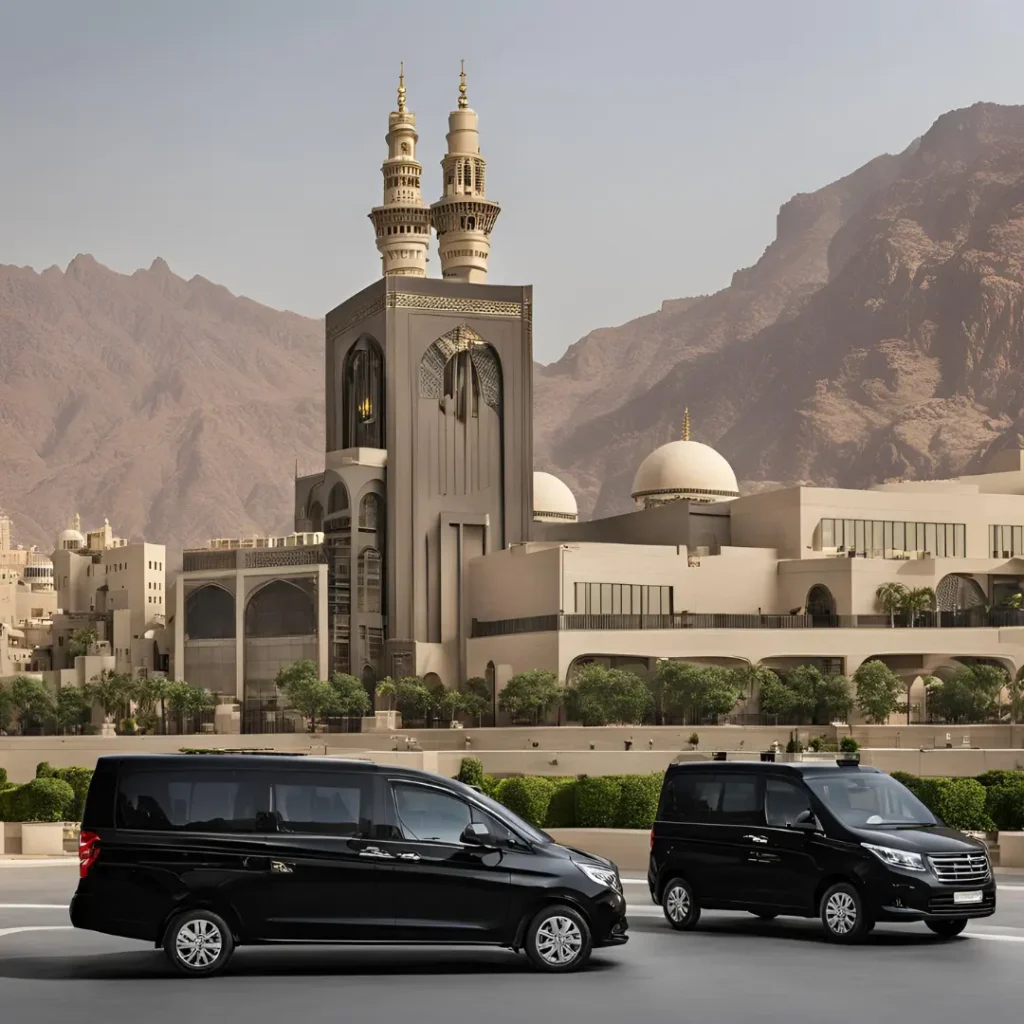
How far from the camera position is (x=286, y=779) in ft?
60.1

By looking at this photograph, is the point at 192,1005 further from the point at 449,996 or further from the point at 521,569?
the point at 521,569

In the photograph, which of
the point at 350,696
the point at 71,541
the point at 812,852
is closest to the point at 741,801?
the point at 812,852

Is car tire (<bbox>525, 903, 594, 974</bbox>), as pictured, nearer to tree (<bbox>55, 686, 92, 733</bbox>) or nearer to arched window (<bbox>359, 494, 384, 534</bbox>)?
arched window (<bbox>359, 494, 384, 534</bbox>)

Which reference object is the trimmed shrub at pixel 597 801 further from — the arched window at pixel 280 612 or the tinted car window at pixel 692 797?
the arched window at pixel 280 612

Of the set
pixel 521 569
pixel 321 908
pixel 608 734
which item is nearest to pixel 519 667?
pixel 521 569

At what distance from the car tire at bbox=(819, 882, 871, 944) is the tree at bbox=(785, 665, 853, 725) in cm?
6541

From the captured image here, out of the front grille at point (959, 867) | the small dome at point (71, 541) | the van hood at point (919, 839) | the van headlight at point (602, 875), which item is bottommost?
the front grille at point (959, 867)

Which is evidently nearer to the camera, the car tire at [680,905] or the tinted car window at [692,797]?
the car tire at [680,905]

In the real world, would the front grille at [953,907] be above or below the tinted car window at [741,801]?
below

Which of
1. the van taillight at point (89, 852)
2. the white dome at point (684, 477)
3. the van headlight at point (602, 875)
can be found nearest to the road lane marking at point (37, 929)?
the van taillight at point (89, 852)

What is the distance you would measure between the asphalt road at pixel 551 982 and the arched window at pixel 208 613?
78965 millimetres

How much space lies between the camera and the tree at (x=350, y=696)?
91.2 meters

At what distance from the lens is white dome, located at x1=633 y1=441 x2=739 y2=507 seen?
111125 millimetres

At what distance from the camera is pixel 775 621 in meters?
94.3
